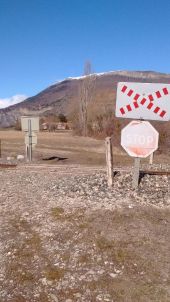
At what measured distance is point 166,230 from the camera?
20.9 feet

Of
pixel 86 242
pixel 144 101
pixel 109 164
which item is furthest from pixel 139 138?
pixel 86 242

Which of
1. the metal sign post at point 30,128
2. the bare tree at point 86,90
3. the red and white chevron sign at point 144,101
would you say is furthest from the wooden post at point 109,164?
the bare tree at point 86,90

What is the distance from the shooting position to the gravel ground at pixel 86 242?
4676mm

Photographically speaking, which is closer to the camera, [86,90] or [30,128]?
[30,128]

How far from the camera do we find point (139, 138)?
842 cm

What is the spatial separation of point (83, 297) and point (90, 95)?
50574 millimetres

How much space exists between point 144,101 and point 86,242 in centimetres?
361

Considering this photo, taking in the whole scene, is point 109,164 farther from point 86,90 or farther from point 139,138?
point 86,90

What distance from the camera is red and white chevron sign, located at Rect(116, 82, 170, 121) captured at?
824 centimetres

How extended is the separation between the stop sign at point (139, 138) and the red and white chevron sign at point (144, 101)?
0.19m

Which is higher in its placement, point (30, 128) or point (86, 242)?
point (30, 128)

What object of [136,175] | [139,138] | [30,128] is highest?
[139,138]

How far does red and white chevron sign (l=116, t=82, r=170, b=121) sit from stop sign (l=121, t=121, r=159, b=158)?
0.19 m

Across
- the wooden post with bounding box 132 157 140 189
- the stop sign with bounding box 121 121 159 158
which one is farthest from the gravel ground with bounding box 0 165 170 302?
the stop sign with bounding box 121 121 159 158
